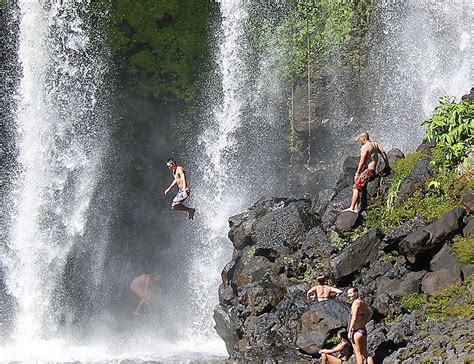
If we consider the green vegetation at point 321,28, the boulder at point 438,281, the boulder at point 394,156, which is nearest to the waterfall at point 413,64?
the green vegetation at point 321,28

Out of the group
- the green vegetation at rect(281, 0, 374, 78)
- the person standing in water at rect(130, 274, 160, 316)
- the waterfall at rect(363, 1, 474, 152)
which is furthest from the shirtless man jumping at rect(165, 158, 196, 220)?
the green vegetation at rect(281, 0, 374, 78)

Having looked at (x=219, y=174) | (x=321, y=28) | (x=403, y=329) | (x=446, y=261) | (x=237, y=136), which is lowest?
(x=403, y=329)

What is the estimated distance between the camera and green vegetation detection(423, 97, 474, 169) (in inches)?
674

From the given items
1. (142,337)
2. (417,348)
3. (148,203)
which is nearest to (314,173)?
(148,203)

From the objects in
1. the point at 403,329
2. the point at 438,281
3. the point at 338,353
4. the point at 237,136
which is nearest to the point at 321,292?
the point at 338,353

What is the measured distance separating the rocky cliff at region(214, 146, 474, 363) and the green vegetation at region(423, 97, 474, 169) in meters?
0.47

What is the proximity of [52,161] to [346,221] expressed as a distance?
1435 cm

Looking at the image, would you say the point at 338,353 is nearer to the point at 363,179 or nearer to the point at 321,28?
the point at 363,179

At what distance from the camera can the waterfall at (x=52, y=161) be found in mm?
26469

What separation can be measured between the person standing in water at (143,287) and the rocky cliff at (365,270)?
25.1 ft

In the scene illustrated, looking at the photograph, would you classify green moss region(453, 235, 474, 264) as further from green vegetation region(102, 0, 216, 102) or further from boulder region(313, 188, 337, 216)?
green vegetation region(102, 0, 216, 102)

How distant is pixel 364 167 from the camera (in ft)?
58.9

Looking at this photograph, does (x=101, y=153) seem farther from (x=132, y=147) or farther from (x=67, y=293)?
(x=67, y=293)

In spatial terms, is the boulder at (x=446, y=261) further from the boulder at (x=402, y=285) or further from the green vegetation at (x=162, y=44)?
the green vegetation at (x=162, y=44)
